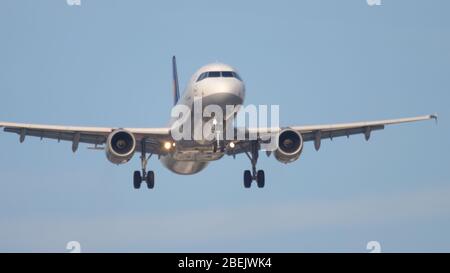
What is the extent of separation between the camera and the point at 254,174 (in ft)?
178

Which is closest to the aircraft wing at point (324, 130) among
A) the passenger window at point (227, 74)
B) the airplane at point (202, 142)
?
the airplane at point (202, 142)

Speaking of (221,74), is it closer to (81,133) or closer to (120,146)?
(120,146)

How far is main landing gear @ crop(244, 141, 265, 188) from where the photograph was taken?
2106 inches

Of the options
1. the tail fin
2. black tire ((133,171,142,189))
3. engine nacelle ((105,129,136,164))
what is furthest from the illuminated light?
the tail fin

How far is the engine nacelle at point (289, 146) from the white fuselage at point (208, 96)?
3.10 meters

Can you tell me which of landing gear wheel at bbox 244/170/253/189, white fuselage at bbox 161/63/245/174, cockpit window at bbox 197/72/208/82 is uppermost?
cockpit window at bbox 197/72/208/82

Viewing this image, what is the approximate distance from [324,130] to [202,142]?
767 centimetres

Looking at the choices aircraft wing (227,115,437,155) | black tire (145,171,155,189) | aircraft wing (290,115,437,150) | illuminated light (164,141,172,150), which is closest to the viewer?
aircraft wing (227,115,437,155)

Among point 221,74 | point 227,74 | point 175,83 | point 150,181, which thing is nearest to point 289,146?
point 227,74

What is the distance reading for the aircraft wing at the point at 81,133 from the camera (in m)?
51.2

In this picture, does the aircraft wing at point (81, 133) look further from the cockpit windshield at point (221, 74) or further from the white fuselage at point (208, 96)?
the cockpit windshield at point (221, 74)

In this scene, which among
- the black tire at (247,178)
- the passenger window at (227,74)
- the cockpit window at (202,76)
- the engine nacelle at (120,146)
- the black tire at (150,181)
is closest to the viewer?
the passenger window at (227,74)

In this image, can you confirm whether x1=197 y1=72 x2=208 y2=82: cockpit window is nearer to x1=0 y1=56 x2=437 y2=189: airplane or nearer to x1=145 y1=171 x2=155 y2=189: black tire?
x1=0 y1=56 x2=437 y2=189: airplane
